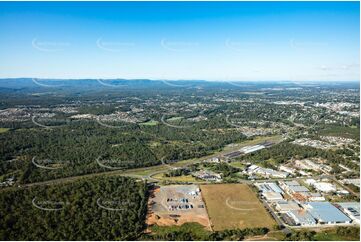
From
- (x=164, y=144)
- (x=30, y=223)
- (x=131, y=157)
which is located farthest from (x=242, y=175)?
(x=30, y=223)

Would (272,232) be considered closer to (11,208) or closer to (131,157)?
(11,208)

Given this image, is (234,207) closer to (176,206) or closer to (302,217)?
(176,206)

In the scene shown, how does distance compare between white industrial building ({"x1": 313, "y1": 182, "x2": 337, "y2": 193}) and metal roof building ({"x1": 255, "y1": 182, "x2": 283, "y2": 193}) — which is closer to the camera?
metal roof building ({"x1": 255, "y1": 182, "x2": 283, "y2": 193})

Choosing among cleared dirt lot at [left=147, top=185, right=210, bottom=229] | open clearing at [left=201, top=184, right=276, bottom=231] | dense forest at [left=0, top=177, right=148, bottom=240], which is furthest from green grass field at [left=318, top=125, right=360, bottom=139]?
dense forest at [left=0, top=177, right=148, bottom=240]

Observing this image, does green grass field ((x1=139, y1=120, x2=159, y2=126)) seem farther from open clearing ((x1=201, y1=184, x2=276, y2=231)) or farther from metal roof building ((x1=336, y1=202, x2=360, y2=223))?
metal roof building ((x1=336, y1=202, x2=360, y2=223))

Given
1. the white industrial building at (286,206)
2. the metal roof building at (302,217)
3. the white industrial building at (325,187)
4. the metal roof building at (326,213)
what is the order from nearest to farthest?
1. the metal roof building at (302,217)
2. the metal roof building at (326,213)
3. the white industrial building at (286,206)
4. the white industrial building at (325,187)

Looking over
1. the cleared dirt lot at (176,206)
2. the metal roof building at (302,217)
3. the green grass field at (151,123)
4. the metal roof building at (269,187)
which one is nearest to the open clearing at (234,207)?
the cleared dirt lot at (176,206)

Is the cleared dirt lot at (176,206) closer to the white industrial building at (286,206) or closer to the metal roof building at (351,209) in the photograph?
the white industrial building at (286,206)
